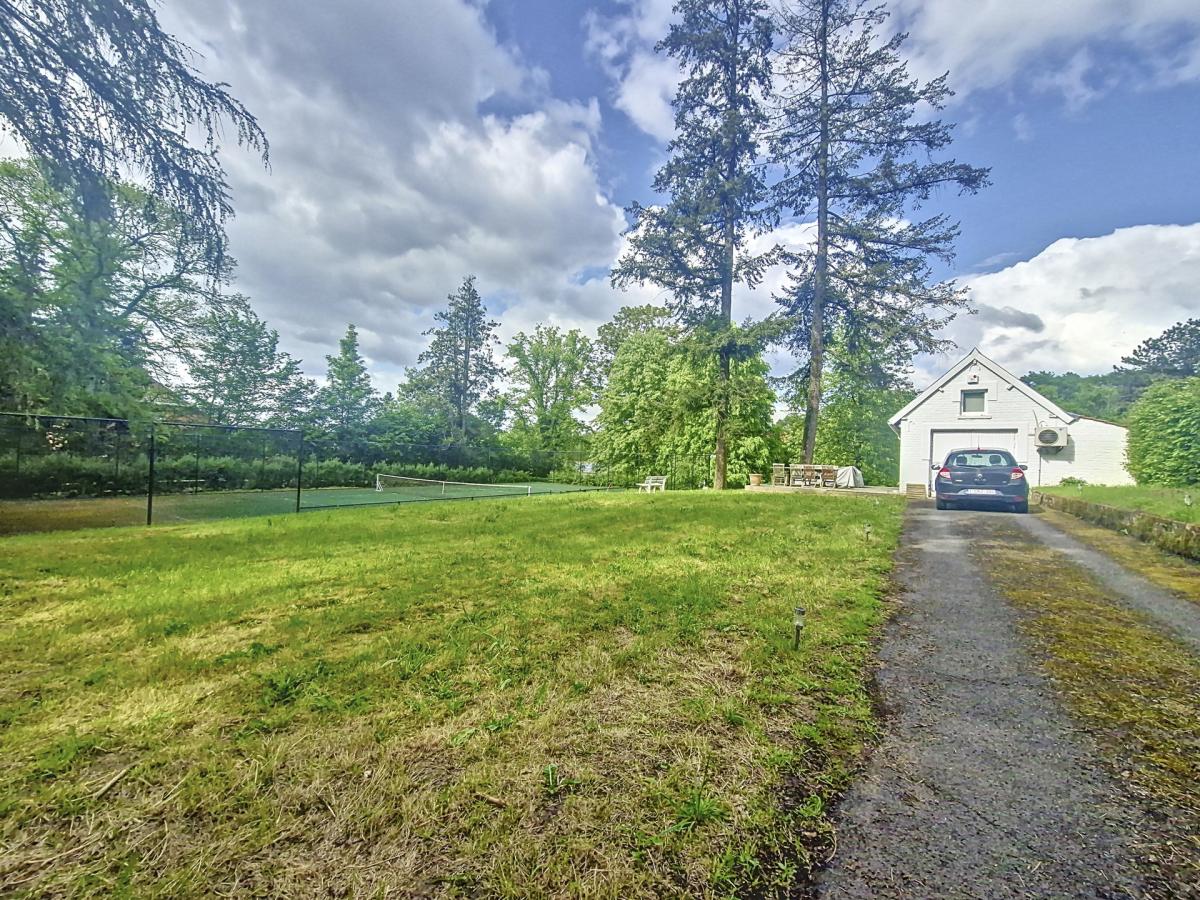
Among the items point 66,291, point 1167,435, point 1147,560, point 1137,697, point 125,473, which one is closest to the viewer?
point 1137,697

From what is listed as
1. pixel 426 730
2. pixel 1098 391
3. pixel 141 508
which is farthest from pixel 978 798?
pixel 1098 391

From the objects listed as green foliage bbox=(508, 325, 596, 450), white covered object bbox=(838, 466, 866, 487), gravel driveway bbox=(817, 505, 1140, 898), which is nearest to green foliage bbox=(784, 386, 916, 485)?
white covered object bbox=(838, 466, 866, 487)

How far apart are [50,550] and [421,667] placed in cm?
741

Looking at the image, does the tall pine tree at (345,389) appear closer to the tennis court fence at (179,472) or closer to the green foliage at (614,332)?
the tennis court fence at (179,472)

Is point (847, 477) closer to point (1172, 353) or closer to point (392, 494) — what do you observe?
point (392, 494)

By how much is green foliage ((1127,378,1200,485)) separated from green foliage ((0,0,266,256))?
Result: 21135 mm

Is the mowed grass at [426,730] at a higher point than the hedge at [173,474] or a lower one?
lower

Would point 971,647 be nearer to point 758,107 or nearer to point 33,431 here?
point 33,431

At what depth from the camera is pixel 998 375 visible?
18.5 metres

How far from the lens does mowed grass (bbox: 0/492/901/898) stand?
1.45 meters

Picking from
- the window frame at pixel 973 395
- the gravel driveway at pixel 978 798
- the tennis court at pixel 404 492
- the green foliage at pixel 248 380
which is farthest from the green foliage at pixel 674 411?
the green foliage at pixel 248 380

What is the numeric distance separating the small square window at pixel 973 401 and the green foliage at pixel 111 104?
24.2 m

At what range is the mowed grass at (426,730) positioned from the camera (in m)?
1.45

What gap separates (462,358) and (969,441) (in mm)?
34799
